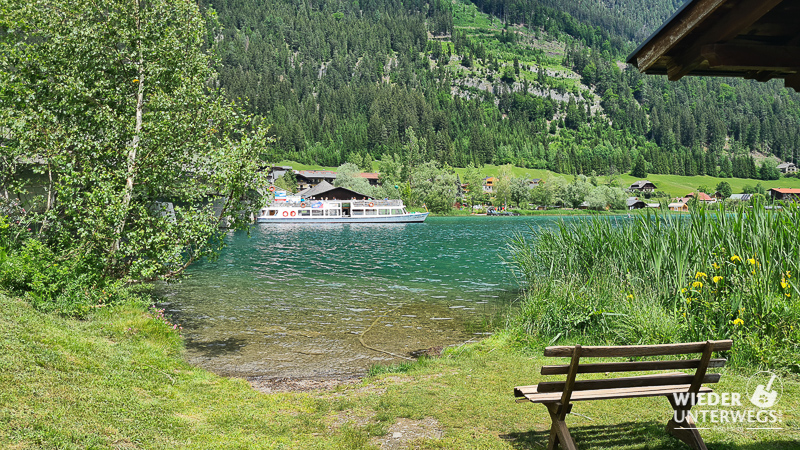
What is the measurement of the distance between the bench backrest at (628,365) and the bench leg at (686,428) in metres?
0.23

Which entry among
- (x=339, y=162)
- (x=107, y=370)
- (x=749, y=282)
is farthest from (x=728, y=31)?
(x=339, y=162)

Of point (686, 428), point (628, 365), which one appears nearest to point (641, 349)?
point (628, 365)

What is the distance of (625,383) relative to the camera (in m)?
4.11

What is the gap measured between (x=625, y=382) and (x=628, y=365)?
373 millimetres

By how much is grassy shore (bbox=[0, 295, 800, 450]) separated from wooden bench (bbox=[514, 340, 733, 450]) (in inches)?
16.9

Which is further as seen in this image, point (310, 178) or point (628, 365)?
point (310, 178)

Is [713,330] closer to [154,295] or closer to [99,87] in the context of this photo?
[99,87]

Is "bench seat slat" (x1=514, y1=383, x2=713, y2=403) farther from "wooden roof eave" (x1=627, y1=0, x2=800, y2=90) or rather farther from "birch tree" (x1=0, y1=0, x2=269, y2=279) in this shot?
"birch tree" (x1=0, y1=0, x2=269, y2=279)

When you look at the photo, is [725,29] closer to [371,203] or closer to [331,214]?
[331,214]

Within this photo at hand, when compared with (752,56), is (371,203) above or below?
below

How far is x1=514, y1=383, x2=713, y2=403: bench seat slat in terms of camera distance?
4.01 m

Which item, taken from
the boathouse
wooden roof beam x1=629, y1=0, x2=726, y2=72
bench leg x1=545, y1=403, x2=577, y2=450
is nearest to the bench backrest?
bench leg x1=545, y1=403, x2=577, y2=450

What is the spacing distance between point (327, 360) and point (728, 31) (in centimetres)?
837

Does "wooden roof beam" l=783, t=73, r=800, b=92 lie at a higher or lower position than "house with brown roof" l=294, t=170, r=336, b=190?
lower
